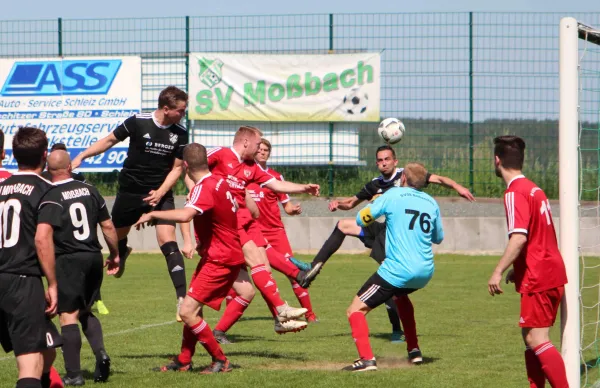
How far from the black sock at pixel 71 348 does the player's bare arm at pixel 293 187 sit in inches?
127

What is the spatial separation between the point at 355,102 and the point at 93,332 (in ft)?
44.6

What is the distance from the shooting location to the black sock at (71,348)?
7773 millimetres

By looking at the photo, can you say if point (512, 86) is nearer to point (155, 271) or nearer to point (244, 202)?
point (155, 271)

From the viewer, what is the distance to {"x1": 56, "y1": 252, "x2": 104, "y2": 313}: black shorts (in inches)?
306

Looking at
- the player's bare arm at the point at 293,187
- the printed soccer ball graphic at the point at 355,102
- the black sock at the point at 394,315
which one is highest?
the printed soccer ball graphic at the point at 355,102

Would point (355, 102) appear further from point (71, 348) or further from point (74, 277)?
point (71, 348)

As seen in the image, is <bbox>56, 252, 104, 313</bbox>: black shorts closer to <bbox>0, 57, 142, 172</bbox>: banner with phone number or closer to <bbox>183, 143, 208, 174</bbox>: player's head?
<bbox>183, 143, 208, 174</bbox>: player's head

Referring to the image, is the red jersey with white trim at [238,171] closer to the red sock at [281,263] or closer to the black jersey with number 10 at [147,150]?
the black jersey with number 10 at [147,150]

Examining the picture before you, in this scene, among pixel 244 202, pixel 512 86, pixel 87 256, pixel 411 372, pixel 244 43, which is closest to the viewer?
pixel 87 256

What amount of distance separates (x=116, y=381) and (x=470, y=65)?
14042 mm

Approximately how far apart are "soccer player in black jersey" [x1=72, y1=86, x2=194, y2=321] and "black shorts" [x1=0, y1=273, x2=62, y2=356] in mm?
3779

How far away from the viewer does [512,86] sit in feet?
65.7

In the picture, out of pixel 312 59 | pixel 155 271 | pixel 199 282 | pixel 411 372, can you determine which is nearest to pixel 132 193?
pixel 199 282

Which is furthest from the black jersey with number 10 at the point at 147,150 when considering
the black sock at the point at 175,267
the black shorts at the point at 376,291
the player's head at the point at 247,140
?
the black shorts at the point at 376,291
